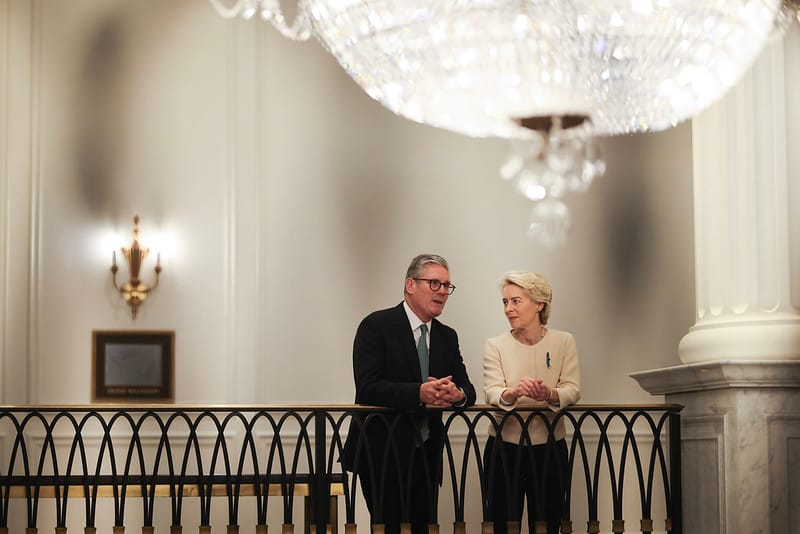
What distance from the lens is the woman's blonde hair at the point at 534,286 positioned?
21.3ft

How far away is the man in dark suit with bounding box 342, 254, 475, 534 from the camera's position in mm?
6184

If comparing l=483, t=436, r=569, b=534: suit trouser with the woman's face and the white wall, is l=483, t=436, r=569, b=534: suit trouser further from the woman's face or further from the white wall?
the white wall

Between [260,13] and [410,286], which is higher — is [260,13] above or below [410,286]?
above

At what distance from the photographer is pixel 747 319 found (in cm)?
668

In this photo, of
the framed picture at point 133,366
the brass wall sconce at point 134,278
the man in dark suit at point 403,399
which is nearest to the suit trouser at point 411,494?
the man in dark suit at point 403,399

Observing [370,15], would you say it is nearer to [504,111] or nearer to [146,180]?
[504,111]

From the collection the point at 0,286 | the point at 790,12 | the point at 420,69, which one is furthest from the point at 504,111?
the point at 0,286

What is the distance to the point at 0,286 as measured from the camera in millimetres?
9180

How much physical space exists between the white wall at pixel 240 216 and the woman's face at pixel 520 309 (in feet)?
10.1

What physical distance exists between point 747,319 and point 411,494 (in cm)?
217

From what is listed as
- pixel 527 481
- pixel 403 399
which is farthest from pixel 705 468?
pixel 403 399

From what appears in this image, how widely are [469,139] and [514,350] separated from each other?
3.68 meters

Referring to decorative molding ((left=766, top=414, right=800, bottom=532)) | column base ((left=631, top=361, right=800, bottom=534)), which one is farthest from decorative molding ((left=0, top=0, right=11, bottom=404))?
decorative molding ((left=766, top=414, right=800, bottom=532))

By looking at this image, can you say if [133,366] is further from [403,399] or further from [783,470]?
[783,470]
